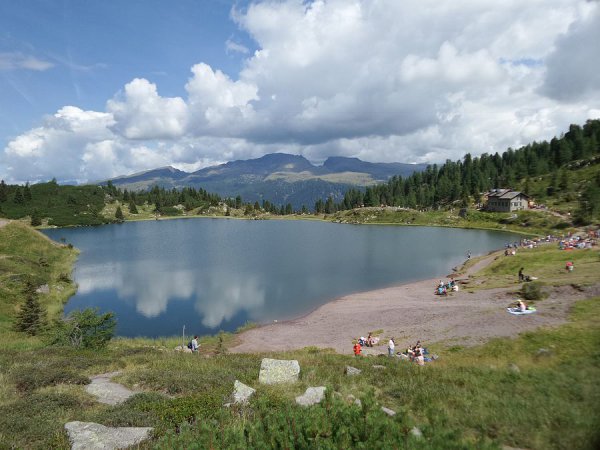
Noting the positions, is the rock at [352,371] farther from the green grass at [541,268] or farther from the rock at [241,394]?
the green grass at [541,268]

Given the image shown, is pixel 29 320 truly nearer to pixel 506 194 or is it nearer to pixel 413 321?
pixel 413 321

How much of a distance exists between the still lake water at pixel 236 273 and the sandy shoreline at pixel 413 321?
6121mm

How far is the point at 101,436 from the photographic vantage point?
11672mm

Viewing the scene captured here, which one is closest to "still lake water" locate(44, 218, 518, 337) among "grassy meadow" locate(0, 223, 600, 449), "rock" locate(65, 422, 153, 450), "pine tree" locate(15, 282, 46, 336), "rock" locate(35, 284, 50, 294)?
"rock" locate(35, 284, 50, 294)

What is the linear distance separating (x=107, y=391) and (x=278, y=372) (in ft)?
30.0

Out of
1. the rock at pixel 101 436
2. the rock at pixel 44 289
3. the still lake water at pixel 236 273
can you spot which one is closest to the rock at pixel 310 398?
the rock at pixel 101 436

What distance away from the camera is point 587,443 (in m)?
9.99

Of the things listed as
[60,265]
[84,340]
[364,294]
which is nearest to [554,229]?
[364,294]

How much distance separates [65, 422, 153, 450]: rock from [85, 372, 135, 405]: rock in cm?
394

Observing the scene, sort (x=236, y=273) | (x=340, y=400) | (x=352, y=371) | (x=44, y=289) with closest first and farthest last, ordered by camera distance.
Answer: (x=340, y=400), (x=352, y=371), (x=44, y=289), (x=236, y=273)

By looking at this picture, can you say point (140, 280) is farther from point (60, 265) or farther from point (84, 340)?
→ point (84, 340)

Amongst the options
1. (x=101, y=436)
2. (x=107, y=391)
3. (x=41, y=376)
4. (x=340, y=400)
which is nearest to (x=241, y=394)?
(x=101, y=436)

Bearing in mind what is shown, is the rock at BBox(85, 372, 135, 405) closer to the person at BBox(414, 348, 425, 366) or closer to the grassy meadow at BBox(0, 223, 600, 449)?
the grassy meadow at BBox(0, 223, 600, 449)

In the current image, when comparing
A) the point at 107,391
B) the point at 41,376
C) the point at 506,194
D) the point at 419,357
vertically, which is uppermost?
the point at 506,194
